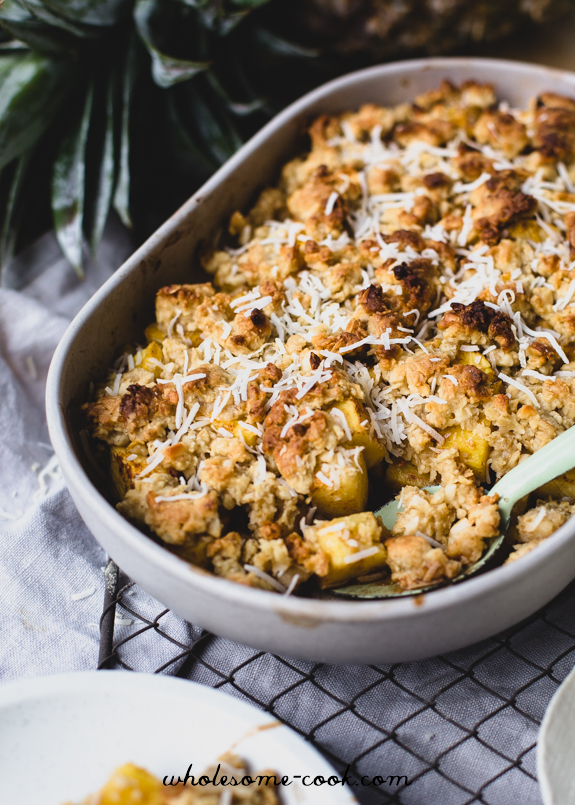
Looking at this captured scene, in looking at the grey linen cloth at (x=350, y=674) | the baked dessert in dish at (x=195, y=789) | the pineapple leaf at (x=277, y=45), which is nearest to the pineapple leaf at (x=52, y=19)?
the pineapple leaf at (x=277, y=45)

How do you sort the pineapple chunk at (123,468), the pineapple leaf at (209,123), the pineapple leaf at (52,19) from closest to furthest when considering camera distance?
the pineapple chunk at (123,468) → the pineapple leaf at (52,19) → the pineapple leaf at (209,123)

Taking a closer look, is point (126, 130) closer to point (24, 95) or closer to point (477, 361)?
point (24, 95)

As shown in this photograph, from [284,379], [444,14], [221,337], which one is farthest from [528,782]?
[444,14]

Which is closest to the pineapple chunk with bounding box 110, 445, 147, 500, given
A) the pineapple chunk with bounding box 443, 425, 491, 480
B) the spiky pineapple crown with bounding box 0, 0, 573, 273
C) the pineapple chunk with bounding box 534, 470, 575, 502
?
the pineapple chunk with bounding box 443, 425, 491, 480

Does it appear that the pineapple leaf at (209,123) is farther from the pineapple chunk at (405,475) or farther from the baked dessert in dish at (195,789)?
the baked dessert in dish at (195,789)

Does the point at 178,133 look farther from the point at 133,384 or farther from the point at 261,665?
the point at 261,665

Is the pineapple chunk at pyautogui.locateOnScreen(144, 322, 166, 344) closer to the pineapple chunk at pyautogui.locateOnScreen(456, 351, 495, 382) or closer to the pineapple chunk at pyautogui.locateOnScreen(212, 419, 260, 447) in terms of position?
the pineapple chunk at pyautogui.locateOnScreen(212, 419, 260, 447)
